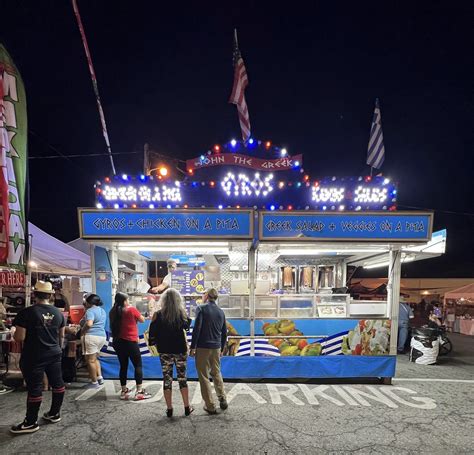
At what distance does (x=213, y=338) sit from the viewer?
4266mm

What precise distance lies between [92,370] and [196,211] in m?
3.60

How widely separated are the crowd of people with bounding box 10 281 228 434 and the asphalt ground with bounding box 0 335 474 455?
0.91 ft

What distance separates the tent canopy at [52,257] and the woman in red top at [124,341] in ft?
18.4

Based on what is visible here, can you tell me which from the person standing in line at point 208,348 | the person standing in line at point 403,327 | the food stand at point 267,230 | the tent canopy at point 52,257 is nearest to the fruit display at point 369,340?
the food stand at point 267,230

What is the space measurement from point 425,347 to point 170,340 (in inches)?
279

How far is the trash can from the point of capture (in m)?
7.44

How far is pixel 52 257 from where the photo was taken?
919cm

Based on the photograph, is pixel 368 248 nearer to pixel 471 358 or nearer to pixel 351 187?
pixel 351 187

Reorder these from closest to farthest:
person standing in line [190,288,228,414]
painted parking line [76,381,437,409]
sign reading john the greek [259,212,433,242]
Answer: person standing in line [190,288,228,414], painted parking line [76,381,437,409], sign reading john the greek [259,212,433,242]

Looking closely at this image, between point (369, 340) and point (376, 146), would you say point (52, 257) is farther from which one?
point (376, 146)

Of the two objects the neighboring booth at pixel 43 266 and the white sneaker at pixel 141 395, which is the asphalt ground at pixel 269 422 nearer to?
the white sneaker at pixel 141 395

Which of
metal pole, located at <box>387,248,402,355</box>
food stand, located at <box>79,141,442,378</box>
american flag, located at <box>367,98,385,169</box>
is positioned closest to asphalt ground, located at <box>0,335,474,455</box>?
food stand, located at <box>79,141,442,378</box>

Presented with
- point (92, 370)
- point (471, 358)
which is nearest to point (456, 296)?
point (471, 358)

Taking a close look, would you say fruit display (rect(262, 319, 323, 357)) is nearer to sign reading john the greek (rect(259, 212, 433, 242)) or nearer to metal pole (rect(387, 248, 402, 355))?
metal pole (rect(387, 248, 402, 355))
